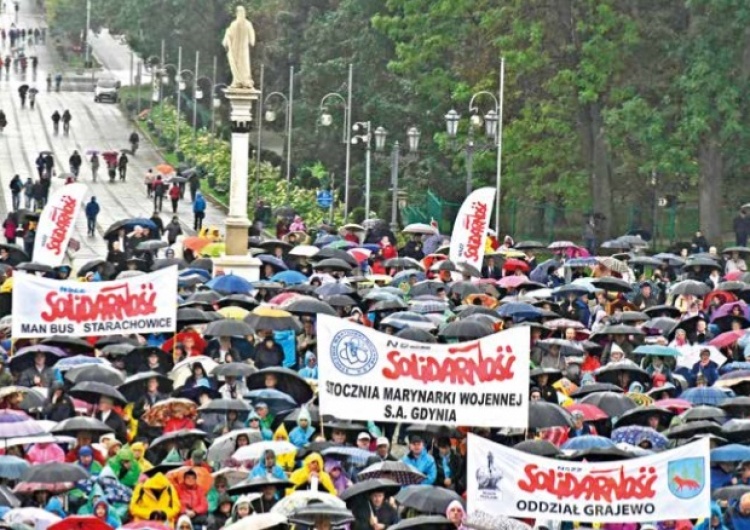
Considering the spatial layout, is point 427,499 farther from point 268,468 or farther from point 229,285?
point 229,285

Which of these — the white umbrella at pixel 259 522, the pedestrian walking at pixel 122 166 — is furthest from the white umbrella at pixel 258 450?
the pedestrian walking at pixel 122 166

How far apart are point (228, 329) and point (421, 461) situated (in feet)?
23.3

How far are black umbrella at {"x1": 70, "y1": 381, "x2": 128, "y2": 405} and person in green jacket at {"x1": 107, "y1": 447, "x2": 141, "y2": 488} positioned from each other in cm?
232

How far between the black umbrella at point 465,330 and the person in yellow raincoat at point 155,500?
9119 millimetres

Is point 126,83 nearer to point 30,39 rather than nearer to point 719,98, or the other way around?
point 30,39

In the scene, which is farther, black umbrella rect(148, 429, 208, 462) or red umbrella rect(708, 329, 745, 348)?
red umbrella rect(708, 329, 745, 348)

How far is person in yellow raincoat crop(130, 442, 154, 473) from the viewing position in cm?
2733

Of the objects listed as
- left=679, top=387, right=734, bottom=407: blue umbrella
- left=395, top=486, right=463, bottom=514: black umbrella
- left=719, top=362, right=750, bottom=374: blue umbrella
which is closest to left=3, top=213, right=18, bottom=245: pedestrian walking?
left=719, top=362, right=750, bottom=374: blue umbrella

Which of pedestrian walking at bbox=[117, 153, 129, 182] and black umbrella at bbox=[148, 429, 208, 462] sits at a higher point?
pedestrian walking at bbox=[117, 153, 129, 182]

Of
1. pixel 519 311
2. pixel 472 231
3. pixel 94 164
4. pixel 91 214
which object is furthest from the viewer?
pixel 94 164

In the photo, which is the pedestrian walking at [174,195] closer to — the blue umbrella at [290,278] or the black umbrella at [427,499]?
the blue umbrella at [290,278]

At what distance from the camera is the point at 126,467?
27.2m

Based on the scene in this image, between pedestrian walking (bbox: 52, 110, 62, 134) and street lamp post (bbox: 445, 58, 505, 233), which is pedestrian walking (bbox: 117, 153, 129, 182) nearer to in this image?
pedestrian walking (bbox: 52, 110, 62, 134)

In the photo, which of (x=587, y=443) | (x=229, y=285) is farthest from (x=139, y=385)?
(x=229, y=285)
